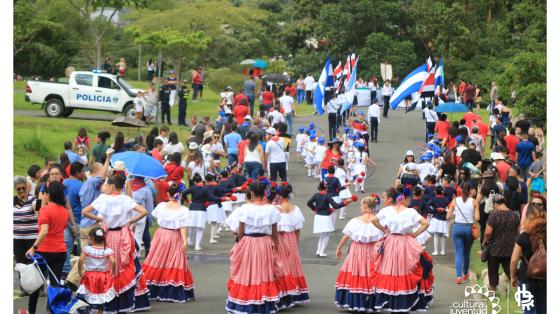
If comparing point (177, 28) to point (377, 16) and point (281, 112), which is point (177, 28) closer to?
point (377, 16)

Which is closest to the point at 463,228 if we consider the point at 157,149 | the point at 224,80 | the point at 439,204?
the point at 439,204

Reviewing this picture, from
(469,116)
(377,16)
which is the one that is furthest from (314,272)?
(377,16)

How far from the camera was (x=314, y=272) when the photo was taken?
18.6 m

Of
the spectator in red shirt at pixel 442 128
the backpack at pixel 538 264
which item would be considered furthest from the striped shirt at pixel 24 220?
the spectator in red shirt at pixel 442 128

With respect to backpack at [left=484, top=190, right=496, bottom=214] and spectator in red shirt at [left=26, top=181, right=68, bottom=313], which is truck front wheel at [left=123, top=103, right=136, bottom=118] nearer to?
backpack at [left=484, top=190, right=496, bottom=214]

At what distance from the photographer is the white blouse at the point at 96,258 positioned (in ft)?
46.1

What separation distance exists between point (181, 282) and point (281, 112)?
17.6 m

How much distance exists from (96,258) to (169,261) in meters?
1.73

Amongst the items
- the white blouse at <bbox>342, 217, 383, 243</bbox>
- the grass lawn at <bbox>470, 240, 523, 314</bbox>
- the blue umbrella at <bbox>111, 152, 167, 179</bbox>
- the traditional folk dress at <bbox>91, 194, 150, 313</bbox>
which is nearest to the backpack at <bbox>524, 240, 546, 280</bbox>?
the grass lawn at <bbox>470, 240, 523, 314</bbox>

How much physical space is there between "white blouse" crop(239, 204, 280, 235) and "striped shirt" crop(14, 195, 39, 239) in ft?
9.67

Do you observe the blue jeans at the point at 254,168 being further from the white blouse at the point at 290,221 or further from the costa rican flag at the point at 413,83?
the costa rican flag at the point at 413,83

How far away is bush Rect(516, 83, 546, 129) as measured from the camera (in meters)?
35.9

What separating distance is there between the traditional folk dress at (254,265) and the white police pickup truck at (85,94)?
23.0 m

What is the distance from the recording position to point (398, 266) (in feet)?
49.2
